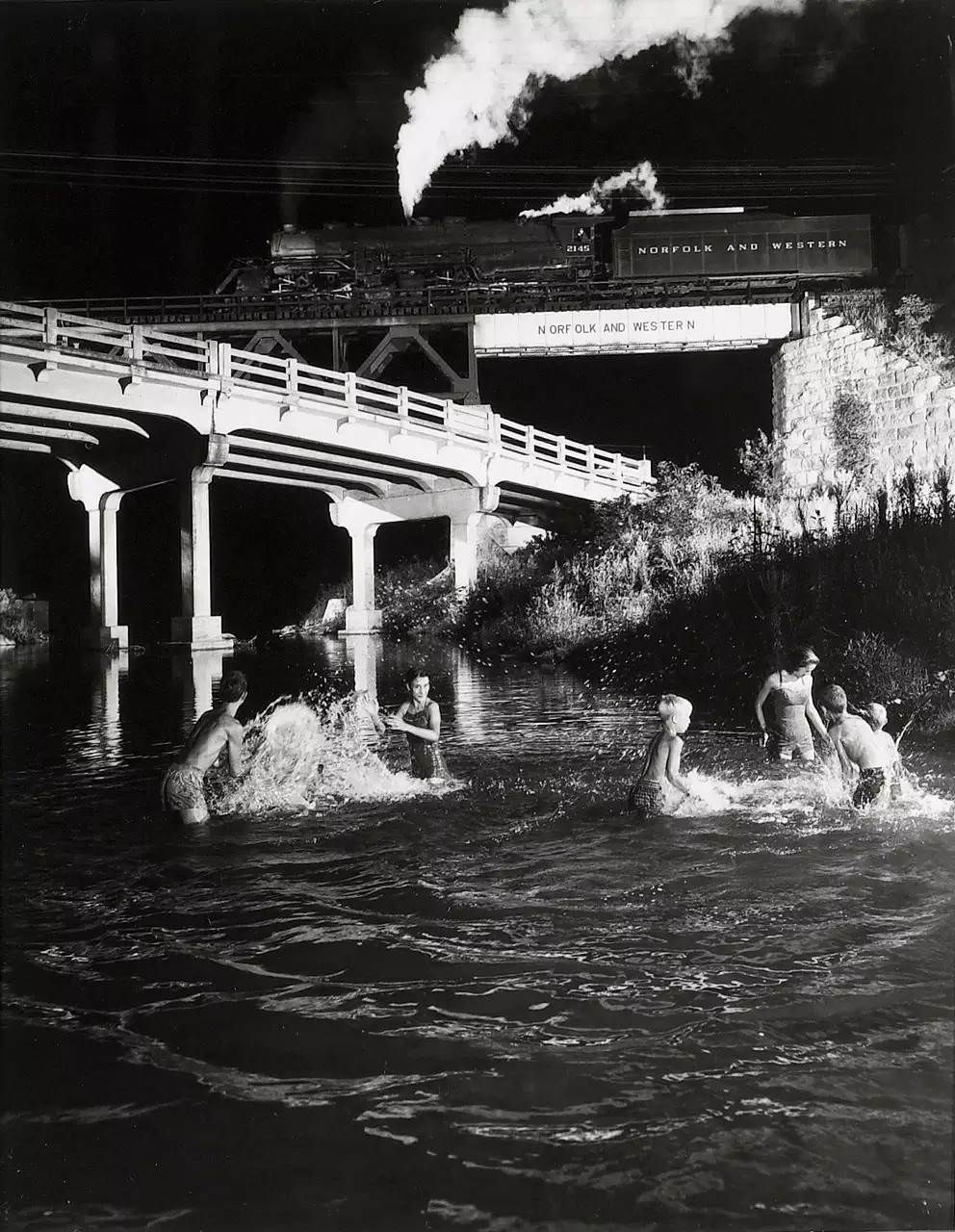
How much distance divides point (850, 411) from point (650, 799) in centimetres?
943

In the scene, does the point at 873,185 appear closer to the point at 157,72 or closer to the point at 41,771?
the point at 157,72

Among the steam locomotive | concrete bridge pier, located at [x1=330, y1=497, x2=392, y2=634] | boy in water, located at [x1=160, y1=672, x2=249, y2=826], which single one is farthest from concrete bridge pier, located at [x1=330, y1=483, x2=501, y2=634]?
boy in water, located at [x1=160, y1=672, x2=249, y2=826]

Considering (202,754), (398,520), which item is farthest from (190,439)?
(202,754)

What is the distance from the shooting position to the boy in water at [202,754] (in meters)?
5.58

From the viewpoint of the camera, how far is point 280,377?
12680mm

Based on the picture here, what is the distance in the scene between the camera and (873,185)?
7438mm

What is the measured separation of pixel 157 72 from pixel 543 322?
8041 millimetres

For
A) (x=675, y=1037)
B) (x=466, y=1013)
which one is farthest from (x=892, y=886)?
(x=466, y=1013)

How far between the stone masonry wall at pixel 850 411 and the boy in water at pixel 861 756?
453 centimetres

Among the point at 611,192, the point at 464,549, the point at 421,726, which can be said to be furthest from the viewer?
the point at 464,549

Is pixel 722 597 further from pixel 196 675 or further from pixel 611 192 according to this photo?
pixel 196 675

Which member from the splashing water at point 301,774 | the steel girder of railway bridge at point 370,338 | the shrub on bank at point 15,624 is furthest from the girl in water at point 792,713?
the shrub on bank at point 15,624

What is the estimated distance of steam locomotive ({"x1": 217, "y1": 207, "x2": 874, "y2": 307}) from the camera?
956 centimetres

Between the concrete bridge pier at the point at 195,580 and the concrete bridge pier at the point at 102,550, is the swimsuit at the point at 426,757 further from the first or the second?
the concrete bridge pier at the point at 102,550
